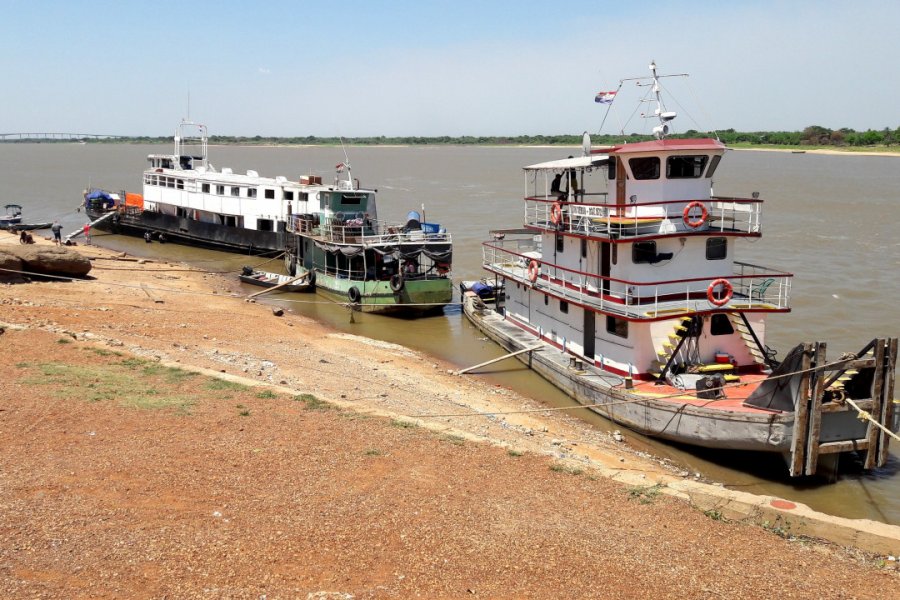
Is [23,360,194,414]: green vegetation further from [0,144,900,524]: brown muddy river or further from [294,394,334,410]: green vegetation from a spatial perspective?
[0,144,900,524]: brown muddy river

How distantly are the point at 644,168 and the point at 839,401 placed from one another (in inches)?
274

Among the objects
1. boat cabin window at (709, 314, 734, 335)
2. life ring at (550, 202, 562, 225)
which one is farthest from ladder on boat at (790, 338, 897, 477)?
life ring at (550, 202, 562, 225)

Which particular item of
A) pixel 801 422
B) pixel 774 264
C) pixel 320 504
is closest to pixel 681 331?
pixel 801 422

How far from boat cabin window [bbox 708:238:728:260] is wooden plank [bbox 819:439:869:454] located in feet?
18.0

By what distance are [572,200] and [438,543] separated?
13770mm

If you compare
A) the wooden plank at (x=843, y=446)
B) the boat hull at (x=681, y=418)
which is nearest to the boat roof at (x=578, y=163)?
the boat hull at (x=681, y=418)

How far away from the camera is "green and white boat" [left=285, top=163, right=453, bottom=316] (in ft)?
99.9

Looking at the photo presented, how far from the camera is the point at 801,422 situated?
48.3 feet

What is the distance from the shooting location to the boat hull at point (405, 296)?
3017 centimetres

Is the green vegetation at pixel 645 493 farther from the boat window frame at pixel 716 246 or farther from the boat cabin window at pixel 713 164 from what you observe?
the boat cabin window at pixel 713 164

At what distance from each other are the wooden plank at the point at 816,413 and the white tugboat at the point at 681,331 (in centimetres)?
2

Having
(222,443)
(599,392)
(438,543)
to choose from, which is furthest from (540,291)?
(438,543)

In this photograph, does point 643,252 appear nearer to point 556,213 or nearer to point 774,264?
point 556,213

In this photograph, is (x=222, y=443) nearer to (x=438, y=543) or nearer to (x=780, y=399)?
(x=438, y=543)
